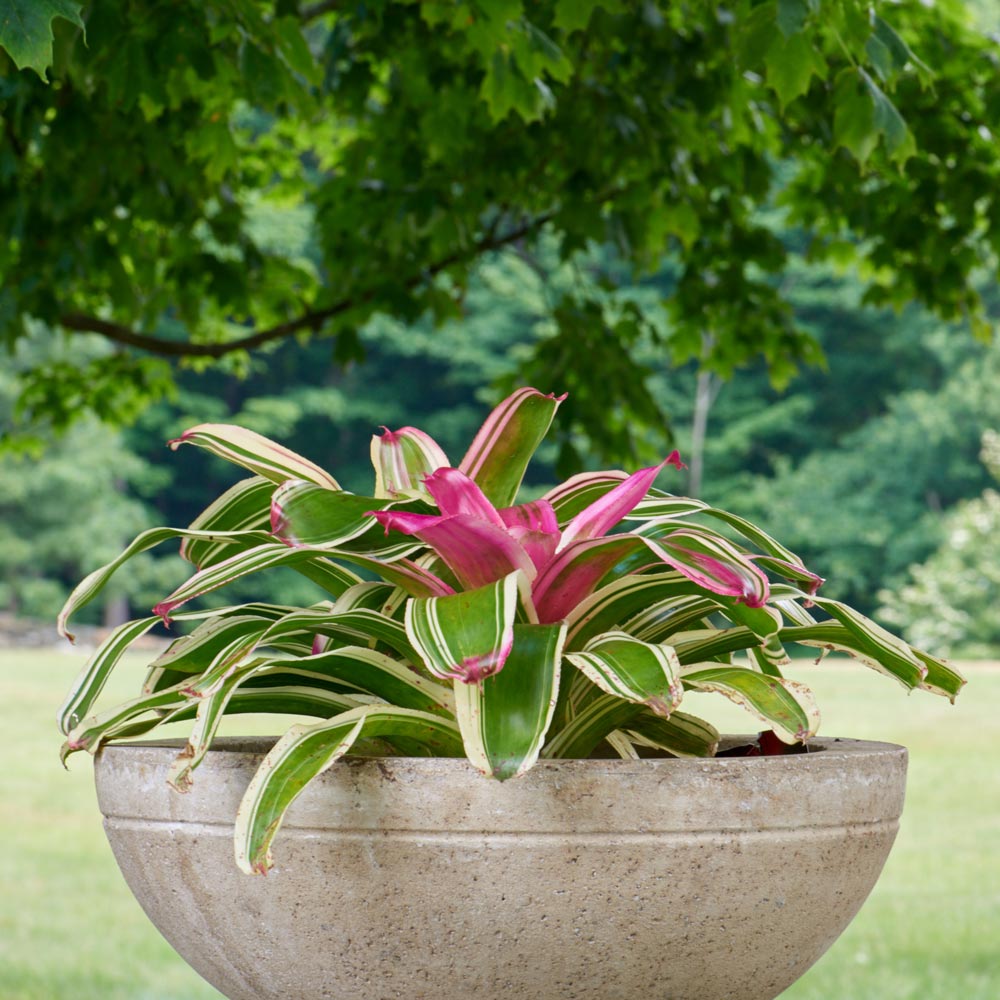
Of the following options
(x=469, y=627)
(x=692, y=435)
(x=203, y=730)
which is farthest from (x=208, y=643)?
(x=692, y=435)

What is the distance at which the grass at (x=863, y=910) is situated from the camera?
493cm

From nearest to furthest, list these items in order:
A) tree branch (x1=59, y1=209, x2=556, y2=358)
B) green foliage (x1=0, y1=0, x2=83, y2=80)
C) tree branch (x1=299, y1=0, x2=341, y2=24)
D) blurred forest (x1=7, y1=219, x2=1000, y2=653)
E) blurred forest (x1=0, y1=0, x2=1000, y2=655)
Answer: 1. green foliage (x1=0, y1=0, x2=83, y2=80)
2. tree branch (x1=299, y1=0, x2=341, y2=24)
3. tree branch (x1=59, y1=209, x2=556, y2=358)
4. blurred forest (x1=0, y1=0, x2=1000, y2=655)
5. blurred forest (x1=7, y1=219, x2=1000, y2=653)

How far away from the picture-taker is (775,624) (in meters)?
1.23

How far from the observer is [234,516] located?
4.70 feet

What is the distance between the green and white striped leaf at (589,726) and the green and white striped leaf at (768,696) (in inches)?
2.9

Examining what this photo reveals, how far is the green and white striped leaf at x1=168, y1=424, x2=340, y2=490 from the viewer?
129 cm

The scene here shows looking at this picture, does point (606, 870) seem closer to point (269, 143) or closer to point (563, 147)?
point (563, 147)

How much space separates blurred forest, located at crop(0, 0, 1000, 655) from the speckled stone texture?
1603cm

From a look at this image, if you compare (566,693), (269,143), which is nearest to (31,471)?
(269,143)

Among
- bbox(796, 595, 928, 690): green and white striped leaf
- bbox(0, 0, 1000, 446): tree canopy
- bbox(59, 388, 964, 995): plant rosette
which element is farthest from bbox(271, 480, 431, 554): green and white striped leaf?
bbox(0, 0, 1000, 446): tree canopy

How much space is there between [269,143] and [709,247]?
6.55 feet

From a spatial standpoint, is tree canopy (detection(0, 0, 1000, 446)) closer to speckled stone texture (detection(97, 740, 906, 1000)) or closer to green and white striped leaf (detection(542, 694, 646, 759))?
green and white striped leaf (detection(542, 694, 646, 759))

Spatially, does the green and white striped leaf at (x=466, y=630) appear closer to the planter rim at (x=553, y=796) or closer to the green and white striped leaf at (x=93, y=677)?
the planter rim at (x=553, y=796)

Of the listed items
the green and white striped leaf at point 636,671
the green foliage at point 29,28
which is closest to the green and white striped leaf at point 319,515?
the green and white striped leaf at point 636,671
